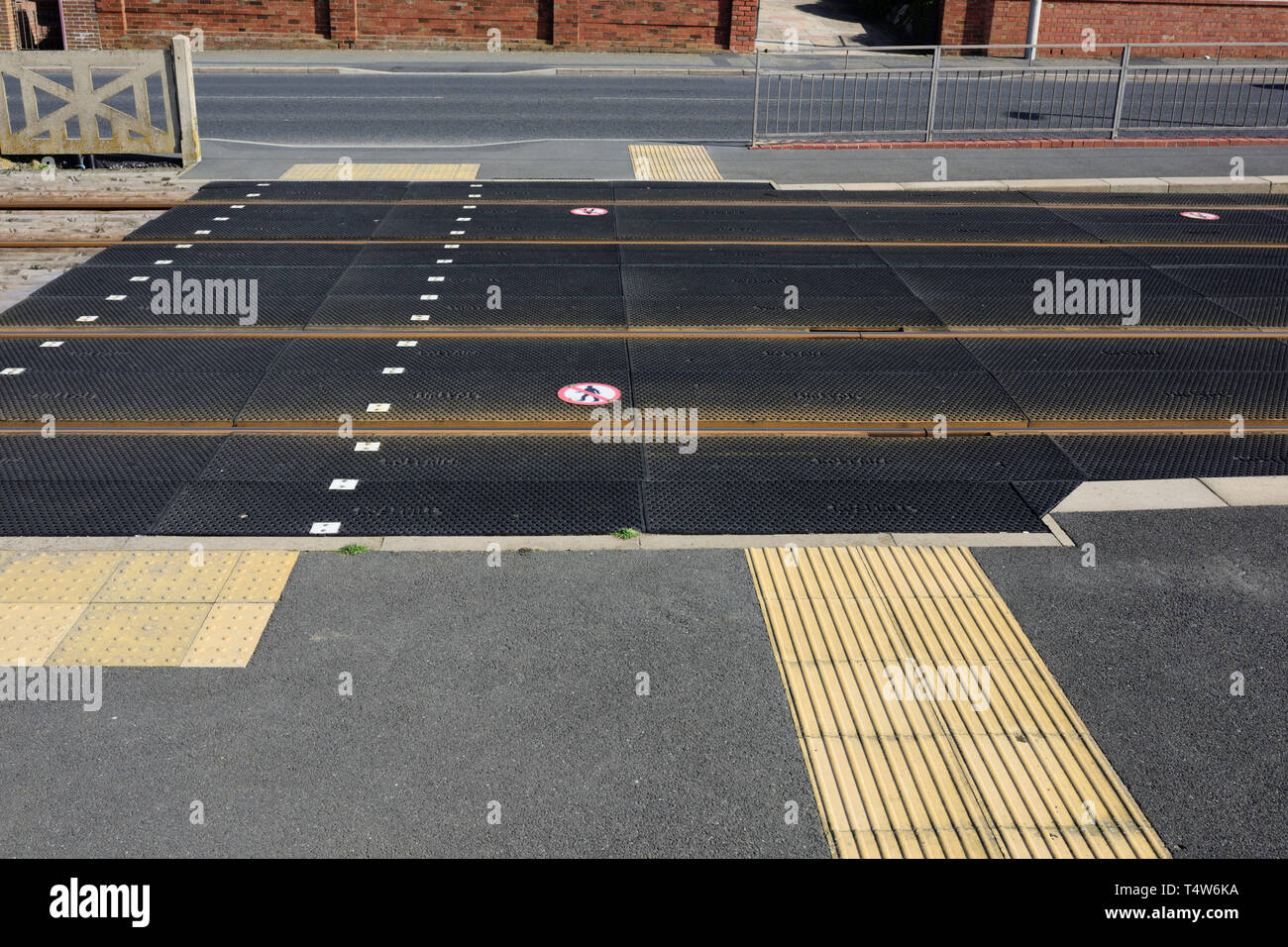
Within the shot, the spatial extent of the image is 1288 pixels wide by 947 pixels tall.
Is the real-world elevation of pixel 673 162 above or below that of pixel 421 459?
above

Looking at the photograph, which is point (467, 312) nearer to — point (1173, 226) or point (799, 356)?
point (799, 356)

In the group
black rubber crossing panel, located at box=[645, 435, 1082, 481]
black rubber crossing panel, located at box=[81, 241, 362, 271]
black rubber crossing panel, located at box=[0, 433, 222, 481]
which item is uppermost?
black rubber crossing panel, located at box=[81, 241, 362, 271]

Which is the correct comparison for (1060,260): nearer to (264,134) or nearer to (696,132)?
(696,132)

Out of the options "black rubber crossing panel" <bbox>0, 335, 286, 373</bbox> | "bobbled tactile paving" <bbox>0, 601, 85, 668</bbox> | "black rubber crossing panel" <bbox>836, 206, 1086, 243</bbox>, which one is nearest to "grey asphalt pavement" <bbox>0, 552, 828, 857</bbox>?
"bobbled tactile paving" <bbox>0, 601, 85, 668</bbox>

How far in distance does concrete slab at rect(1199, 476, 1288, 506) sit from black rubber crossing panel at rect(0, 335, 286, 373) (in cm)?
709

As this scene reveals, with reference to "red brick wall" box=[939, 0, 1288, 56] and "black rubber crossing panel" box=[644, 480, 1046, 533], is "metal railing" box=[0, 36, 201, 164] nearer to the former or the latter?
"black rubber crossing panel" box=[644, 480, 1046, 533]

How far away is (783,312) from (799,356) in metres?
1.17

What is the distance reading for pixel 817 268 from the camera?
→ 41.6ft

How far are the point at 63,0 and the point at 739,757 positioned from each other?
3207cm

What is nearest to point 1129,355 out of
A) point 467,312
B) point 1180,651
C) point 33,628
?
point 1180,651

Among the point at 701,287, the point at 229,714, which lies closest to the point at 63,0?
the point at 701,287

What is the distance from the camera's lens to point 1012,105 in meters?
23.8

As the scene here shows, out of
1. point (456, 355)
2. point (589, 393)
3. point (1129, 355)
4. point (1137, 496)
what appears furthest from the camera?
point (1129, 355)

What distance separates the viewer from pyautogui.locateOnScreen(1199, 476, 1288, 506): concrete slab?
780 centimetres
